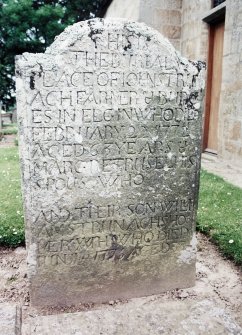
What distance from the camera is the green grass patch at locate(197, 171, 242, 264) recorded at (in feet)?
10.4

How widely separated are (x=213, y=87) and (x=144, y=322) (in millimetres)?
6565

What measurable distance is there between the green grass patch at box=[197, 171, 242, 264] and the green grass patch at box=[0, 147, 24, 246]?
6.20 ft

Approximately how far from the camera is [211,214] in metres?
3.86

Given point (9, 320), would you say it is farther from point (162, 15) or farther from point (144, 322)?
point (162, 15)

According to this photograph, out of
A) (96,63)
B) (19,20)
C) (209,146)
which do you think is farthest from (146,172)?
(19,20)

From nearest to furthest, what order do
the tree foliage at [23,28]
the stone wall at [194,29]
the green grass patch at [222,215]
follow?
the green grass patch at [222,215] → the stone wall at [194,29] → the tree foliage at [23,28]

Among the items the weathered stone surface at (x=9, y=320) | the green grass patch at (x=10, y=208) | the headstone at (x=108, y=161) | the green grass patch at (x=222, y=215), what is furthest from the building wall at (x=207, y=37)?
the weathered stone surface at (x=9, y=320)

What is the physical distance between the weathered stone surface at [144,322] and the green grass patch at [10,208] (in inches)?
48.8

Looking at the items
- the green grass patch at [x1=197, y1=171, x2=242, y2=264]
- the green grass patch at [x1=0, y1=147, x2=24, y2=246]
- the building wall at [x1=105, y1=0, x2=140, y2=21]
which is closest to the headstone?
the green grass patch at [x1=197, y1=171, x2=242, y2=264]

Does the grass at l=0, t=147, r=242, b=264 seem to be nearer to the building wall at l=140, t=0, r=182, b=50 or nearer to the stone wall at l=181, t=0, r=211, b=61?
the stone wall at l=181, t=0, r=211, b=61

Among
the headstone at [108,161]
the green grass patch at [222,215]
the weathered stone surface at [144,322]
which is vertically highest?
the headstone at [108,161]

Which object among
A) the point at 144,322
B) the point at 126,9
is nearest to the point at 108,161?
the point at 144,322

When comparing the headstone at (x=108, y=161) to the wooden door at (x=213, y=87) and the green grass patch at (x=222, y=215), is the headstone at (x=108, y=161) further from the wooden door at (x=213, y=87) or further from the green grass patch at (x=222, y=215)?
the wooden door at (x=213, y=87)

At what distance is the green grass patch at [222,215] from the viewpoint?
3170mm
